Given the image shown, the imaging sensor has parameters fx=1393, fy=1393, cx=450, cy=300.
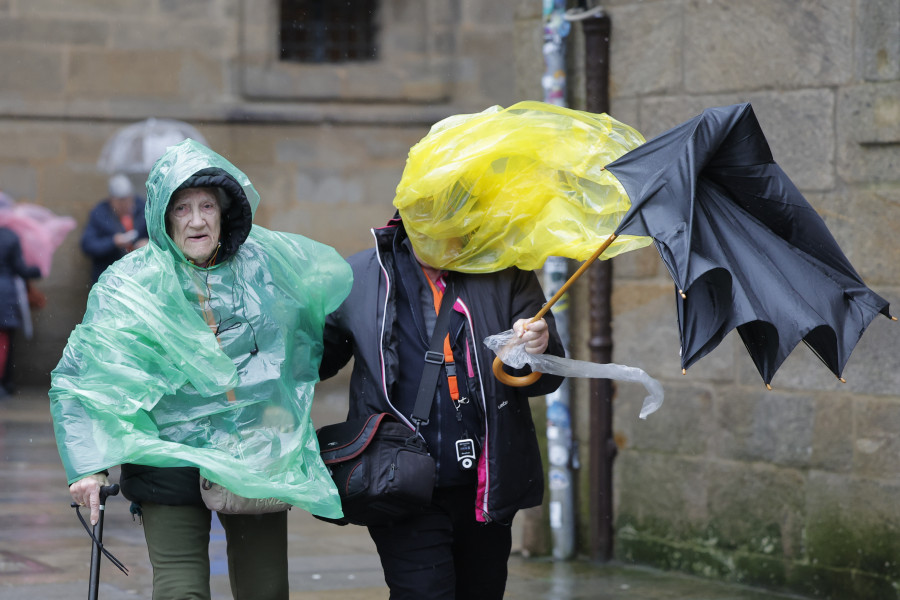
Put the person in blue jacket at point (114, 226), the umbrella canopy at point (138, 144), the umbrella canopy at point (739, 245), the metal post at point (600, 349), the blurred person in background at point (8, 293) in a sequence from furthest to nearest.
Answer: the umbrella canopy at point (138, 144), the person in blue jacket at point (114, 226), the blurred person in background at point (8, 293), the metal post at point (600, 349), the umbrella canopy at point (739, 245)

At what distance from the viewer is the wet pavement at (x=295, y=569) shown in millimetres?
5859

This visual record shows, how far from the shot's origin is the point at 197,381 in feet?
12.8

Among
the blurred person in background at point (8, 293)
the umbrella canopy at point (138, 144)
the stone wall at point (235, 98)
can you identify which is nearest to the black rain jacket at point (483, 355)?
the blurred person in background at point (8, 293)

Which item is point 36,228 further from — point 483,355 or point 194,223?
point 483,355

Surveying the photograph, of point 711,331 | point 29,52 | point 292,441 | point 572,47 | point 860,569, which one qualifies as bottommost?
point 860,569

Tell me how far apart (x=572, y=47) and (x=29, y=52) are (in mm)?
8145

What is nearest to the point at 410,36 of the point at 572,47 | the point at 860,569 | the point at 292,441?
the point at 572,47

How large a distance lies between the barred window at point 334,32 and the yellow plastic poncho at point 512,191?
10.2 m

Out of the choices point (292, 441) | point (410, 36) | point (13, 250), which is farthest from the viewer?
point (410, 36)

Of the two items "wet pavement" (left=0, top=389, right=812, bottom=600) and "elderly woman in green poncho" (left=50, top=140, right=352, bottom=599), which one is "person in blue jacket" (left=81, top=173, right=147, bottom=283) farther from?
"elderly woman in green poncho" (left=50, top=140, right=352, bottom=599)

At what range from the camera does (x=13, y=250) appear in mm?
12172

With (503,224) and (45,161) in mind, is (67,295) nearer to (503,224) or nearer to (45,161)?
(45,161)

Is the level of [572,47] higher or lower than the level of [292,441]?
higher

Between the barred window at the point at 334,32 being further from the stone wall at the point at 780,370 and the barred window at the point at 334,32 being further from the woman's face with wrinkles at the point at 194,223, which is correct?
the woman's face with wrinkles at the point at 194,223
